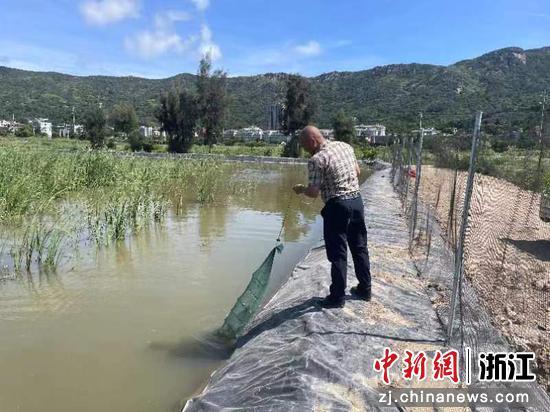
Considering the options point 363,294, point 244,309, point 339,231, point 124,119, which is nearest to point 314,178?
point 339,231

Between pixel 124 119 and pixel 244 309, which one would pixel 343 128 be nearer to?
pixel 124 119

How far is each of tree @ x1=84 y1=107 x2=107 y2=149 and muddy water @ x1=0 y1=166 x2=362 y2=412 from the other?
34673 millimetres

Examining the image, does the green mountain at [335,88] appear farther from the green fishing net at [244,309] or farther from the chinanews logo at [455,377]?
the chinanews logo at [455,377]

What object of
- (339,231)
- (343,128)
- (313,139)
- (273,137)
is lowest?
(273,137)

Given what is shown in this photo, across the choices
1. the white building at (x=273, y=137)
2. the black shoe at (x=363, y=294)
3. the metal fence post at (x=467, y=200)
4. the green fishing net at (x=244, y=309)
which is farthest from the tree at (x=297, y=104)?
the metal fence post at (x=467, y=200)

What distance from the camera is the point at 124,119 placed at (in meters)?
60.4

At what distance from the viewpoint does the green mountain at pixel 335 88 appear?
71.1 meters

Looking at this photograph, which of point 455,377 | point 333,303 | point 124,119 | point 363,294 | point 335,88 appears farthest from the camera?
point 335,88

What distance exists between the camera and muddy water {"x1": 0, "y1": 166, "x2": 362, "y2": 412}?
3.73m

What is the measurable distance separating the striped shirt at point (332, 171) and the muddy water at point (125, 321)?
1734 millimetres

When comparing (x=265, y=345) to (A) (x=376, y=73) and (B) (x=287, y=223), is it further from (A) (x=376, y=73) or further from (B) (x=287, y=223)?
(A) (x=376, y=73)

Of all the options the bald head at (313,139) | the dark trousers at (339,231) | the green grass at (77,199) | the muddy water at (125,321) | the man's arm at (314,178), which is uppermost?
the bald head at (313,139)

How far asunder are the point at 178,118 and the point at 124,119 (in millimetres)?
20743

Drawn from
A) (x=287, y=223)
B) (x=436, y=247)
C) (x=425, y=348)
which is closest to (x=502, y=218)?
(x=436, y=247)
